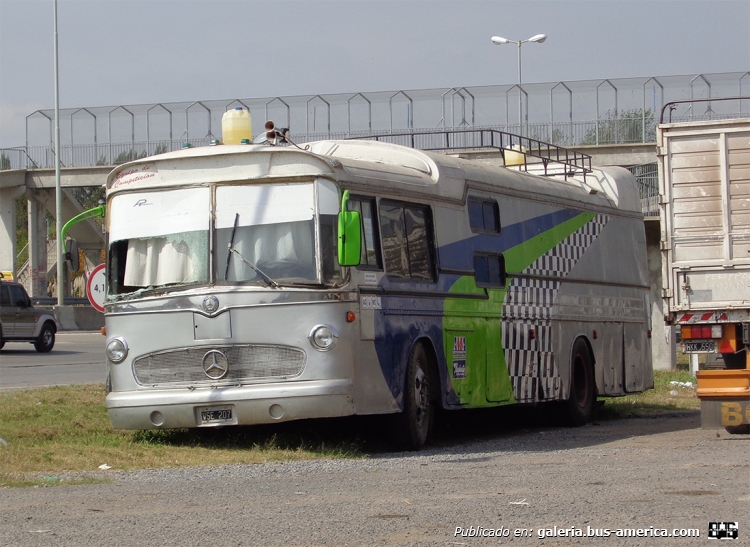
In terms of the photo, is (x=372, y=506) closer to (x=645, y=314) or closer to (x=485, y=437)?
(x=485, y=437)

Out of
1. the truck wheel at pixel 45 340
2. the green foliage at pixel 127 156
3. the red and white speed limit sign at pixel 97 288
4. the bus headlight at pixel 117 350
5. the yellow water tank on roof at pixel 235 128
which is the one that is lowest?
the truck wheel at pixel 45 340

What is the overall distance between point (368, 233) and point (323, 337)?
4.31ft

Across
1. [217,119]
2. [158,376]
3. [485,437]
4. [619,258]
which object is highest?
[217,119]

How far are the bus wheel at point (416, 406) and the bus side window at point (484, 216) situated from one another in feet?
6.73


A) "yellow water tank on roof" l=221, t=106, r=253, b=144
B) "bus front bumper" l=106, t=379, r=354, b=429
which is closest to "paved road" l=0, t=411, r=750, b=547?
"bus front bumper" l=106, t=379, r=354, b=429

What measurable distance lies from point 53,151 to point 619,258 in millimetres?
36037

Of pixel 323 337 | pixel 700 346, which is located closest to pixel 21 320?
pixel 700 346

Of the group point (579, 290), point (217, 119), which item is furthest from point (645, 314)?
point (217, 119)

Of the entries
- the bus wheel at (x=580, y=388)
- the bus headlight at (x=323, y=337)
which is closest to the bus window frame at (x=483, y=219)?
the bus wheel at (x=580, y=388)

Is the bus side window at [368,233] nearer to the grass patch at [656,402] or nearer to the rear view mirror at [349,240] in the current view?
the rear view mirror at [349,240]

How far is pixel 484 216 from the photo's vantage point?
561 inches

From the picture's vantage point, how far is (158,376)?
37.8ft

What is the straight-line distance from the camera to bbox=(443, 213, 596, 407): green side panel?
42.8ft

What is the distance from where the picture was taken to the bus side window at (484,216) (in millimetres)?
13930
